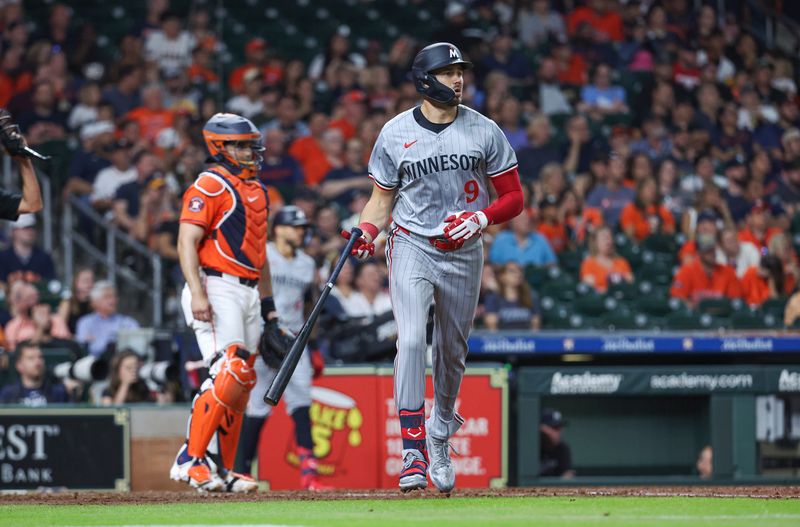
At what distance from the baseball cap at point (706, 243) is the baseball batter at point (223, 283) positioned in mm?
6510

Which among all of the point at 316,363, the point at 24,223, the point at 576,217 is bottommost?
the point at 316,363

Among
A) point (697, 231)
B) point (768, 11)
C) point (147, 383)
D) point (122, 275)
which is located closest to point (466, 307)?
point (147, 383)

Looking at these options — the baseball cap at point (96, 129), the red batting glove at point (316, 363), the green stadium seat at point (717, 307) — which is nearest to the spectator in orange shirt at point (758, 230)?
the green stadium seat at point (717, 307)

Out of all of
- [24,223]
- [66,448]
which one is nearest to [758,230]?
[24,223]

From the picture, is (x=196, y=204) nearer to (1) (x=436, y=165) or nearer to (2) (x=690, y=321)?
(1) (x=436, y=165)

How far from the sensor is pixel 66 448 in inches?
368

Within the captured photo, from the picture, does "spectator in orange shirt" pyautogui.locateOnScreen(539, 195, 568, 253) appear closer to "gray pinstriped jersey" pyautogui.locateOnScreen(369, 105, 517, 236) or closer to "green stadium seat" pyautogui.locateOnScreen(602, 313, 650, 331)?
"green stadium seat" pyautogui.locateOnScreen(602, 313, 650, 331)

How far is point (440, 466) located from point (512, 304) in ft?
17.6

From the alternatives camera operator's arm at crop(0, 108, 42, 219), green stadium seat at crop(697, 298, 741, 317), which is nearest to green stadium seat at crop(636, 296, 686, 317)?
green stadium seat at crop(697, 298, 741, 317)

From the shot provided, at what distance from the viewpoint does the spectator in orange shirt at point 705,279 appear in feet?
40.5

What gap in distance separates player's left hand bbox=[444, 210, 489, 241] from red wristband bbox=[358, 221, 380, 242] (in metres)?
0.36

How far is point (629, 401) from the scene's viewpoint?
10.2 metres

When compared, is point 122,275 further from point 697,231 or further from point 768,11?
point 768,11

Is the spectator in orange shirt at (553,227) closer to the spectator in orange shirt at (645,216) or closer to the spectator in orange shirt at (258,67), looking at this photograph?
the spectator in orange shirt at (645,216)
